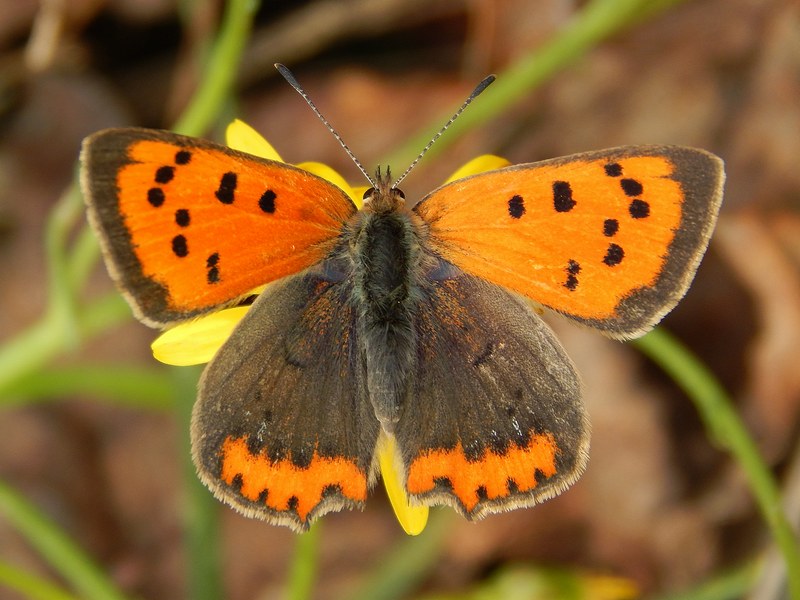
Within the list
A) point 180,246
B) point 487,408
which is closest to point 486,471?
point 487,408

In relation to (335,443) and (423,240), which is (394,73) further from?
(335,443)

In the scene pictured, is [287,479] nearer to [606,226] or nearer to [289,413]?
[289,413]

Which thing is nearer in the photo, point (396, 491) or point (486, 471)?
point (486, 471)

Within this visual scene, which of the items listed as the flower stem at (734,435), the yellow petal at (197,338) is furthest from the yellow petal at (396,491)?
the flower stem at (734,435)

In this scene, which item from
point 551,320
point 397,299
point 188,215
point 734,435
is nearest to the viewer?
point 188,215

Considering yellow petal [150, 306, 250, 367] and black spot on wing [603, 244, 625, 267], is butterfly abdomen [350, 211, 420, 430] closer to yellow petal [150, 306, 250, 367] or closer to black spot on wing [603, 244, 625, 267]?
yellow petal [150, 306, 250, 367]

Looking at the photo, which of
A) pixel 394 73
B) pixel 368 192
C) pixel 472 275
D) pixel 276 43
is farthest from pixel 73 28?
pixel 472 275

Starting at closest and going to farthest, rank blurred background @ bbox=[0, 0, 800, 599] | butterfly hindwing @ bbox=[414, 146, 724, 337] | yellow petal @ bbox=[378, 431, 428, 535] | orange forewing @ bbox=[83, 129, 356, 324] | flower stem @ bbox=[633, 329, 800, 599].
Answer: orange forewing @ bbox=[83, 129, 356, 324]
butterfly hindwing @ bbox=[414, 146, 724, 337]
yellow petal @ bbox=[378, 431, 428, 535]
flower stem @ bbox=[633, 329, 800, 599]
blurred background @ bbox=[0, 0, 800, 599]

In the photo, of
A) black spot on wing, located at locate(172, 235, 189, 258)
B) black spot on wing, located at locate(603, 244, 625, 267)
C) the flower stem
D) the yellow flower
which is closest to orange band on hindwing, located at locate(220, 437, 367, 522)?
the yellow flower
